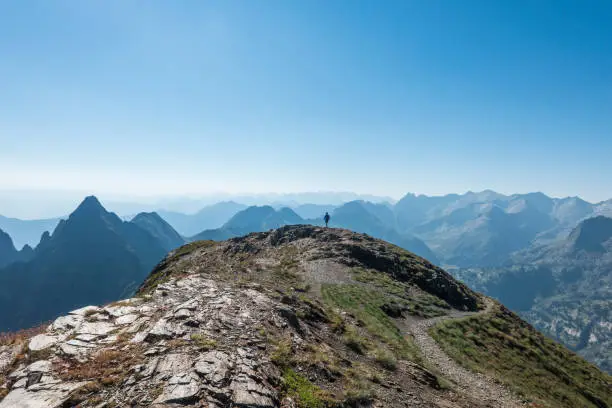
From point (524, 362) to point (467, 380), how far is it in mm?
15489

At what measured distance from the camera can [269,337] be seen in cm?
1678

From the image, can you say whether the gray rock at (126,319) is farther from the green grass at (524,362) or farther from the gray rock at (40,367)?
the green grass at (524,362)

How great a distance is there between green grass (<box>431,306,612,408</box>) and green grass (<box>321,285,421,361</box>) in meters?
5.32

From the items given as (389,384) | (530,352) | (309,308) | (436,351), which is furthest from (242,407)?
(530,352)

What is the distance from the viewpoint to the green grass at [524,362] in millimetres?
27656

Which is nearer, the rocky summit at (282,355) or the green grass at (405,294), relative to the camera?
the rocky summit at (282,355)

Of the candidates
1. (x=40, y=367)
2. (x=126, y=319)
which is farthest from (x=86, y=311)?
(x=40, y=367)

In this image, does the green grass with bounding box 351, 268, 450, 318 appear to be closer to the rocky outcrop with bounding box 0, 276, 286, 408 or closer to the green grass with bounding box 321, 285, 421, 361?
the green grass with bounding box 321, 285, 421, 361

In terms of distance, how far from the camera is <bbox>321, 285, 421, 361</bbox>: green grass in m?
26.5

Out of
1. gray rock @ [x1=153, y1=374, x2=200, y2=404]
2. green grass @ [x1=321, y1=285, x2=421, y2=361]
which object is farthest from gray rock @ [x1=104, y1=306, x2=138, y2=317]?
green grass @ [x1=321, y1=285, x2=421, y2=361]

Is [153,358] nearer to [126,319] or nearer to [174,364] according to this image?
[174,364]

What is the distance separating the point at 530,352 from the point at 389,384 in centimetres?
3173

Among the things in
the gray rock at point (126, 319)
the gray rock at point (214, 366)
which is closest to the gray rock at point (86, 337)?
the gray rock at point (126, 319)

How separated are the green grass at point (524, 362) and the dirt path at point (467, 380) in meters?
1.20
